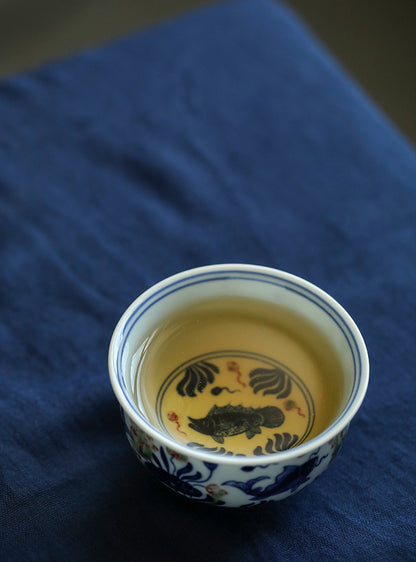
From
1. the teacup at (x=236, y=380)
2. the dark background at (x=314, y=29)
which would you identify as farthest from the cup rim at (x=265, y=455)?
the dark background at (x=314, y=29)

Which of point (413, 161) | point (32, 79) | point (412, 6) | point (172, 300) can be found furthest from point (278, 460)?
point (412, 6)

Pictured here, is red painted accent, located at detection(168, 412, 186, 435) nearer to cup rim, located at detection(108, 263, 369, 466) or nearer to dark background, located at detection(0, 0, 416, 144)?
cup rim, located at detection(108, 263, 369, 466)

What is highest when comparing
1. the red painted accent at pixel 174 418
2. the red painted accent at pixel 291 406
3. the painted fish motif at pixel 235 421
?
the red painted accent at pixel 291 406

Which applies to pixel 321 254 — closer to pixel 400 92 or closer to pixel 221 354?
pixel 221 354

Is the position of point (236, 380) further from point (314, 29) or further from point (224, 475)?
point (314, 29)

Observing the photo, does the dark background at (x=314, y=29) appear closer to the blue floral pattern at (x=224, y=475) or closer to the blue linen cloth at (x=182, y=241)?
the blue linen cloth at (x=182, y=241)

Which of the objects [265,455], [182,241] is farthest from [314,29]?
[265,455]

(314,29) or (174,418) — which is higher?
(314,29)
